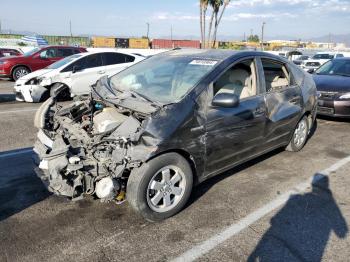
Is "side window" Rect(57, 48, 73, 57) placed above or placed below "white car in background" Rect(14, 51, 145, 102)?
above

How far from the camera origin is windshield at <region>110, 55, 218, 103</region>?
3.84m

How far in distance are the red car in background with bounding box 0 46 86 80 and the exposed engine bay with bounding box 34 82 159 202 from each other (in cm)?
1249

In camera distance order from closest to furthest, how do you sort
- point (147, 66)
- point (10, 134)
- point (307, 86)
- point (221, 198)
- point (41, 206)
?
point (41, 206) < point (221, 198) < point (147, 66) < point (307, 86) < point (10, 134)

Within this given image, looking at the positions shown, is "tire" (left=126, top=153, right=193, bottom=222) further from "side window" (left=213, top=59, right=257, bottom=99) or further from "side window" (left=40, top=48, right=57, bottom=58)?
"side window" (left=40, top=48, right=57, bottom=58)

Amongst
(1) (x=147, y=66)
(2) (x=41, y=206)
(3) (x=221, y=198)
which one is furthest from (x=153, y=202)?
(1) (x=147, y=66)

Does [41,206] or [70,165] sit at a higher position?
[70,165]

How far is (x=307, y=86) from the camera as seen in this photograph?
18.5 ft

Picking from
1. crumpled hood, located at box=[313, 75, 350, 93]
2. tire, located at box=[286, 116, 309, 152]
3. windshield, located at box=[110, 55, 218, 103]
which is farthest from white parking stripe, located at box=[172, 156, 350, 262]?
crumpled hood, located at box=[313, 75, 350, 93]

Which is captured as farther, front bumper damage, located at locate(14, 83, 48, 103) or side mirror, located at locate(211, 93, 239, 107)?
front bumper damage, located at locate(14, 83, 48, 103)

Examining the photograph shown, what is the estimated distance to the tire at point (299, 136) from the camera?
5.55 metres

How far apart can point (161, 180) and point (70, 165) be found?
89cm

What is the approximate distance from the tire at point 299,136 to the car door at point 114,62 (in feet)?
21.5

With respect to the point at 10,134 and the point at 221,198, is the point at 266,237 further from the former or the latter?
the point at 10,134

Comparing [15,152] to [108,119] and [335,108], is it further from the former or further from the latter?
[335,108]
